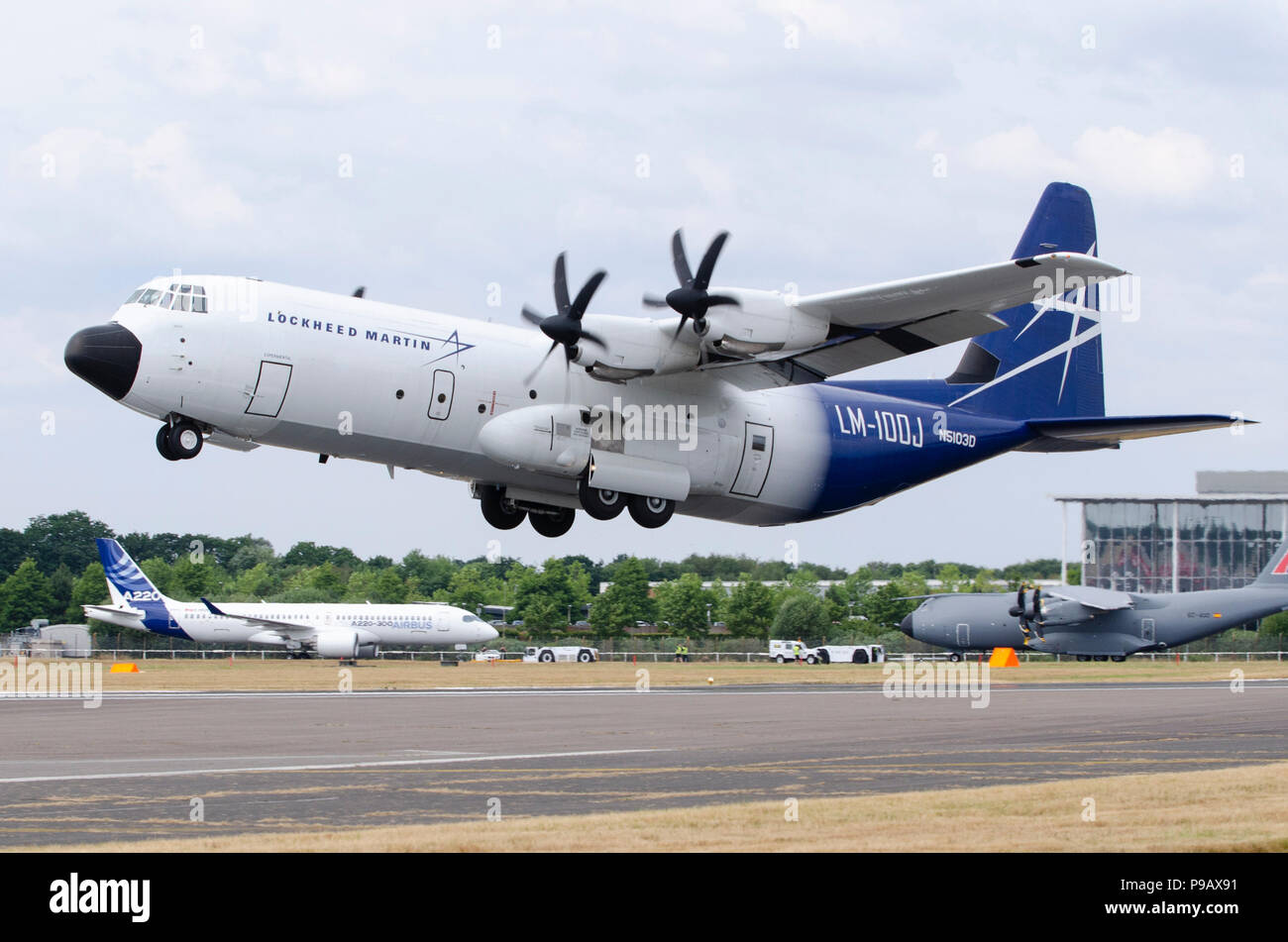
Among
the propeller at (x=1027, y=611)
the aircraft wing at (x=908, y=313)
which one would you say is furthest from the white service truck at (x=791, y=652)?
the aircraft wing at (x=908, y=313)

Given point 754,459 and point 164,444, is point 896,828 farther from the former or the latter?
point 754,459

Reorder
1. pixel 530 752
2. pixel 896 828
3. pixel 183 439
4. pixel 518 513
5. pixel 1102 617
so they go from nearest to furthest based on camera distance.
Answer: pixel 896 828 < pixel 530 752 < pixel 183 439 < pixel 518 513 < pixel 1102 617

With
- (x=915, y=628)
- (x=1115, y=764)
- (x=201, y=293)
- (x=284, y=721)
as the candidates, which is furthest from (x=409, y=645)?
(x=1115, y=764)

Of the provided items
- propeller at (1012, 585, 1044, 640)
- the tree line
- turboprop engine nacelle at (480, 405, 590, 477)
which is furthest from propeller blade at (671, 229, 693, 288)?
the tree line

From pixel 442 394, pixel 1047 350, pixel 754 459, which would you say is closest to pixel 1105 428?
pixel 1047 350

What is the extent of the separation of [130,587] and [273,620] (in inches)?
291

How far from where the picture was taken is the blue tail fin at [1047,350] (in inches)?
1401

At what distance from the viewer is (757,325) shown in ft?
88.0

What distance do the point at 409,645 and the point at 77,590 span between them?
119 ft

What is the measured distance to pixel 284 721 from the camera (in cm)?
2841

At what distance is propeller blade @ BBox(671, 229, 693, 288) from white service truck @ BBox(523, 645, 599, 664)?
1941 inches

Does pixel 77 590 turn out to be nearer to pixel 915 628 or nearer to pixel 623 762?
pixel 915 628

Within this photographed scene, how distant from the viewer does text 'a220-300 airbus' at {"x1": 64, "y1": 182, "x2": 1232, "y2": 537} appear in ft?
80.2

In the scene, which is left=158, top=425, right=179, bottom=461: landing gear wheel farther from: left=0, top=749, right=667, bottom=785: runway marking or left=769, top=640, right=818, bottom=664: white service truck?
left=769, top=640, right=818, bottom=664: white service truck
